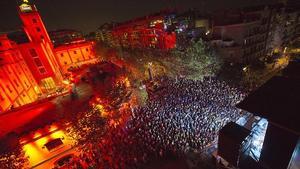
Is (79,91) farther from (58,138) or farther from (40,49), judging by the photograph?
(40,49)

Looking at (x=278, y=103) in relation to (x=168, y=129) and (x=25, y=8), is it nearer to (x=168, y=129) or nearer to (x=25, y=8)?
(x=168, y=129)

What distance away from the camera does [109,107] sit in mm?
14062

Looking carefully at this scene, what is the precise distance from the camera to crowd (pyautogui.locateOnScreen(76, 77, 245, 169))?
10219 millimetres

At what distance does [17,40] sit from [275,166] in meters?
36.2

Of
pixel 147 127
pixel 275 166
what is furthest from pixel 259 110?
pixel 147 127

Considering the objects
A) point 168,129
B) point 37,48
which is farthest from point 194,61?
point 37,48

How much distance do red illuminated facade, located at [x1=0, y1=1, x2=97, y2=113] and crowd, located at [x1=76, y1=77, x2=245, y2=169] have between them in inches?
635

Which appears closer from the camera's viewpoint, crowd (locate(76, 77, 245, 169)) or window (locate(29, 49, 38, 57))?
crowd (locate(76, 77, 245, 169))

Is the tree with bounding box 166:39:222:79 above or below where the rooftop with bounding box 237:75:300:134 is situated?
below

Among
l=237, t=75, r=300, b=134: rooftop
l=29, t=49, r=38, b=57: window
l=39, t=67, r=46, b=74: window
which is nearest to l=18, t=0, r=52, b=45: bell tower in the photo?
l=29, t=49, r=38, b=57: window

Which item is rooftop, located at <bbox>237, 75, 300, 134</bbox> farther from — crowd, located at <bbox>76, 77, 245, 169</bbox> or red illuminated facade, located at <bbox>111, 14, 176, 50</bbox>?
Answer: red illuminated facade, located at <bbox>111, 14, 176, 50</bbox>

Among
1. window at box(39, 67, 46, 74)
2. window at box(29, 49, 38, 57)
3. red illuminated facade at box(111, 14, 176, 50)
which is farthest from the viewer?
red illuminated facade at box(111, 14, 176, 50)

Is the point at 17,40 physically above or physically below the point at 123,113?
above

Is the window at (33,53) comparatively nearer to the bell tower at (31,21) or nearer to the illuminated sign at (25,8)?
the bell tower at (31,21)
